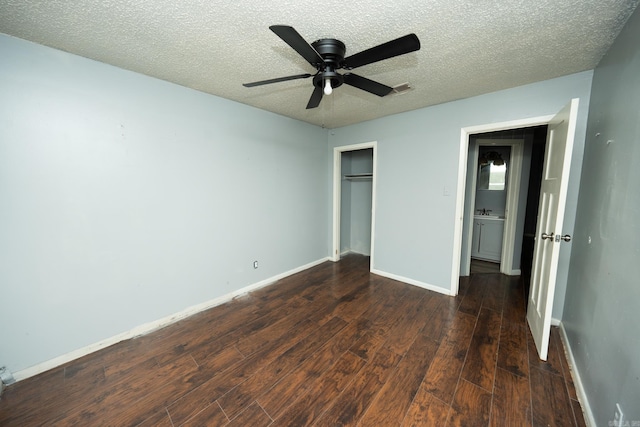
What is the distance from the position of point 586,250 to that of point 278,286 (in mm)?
3040

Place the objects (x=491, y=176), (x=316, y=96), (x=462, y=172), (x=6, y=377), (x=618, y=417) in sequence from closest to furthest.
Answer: (x=618, y=417), (x=6, y=377), (x=316, y=96), (x=462, y=172), (x=491, y=176)

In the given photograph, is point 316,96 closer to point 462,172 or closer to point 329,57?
point 329,57

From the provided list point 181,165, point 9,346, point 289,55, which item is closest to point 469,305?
point 289,55

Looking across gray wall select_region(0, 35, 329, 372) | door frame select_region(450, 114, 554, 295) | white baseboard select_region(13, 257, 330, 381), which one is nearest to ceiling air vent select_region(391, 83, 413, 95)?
door frame select_region(450, 114, 554, 295)

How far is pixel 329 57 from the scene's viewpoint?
57.4 inches

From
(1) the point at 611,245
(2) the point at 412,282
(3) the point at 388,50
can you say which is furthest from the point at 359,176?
(1) the point at 611,245

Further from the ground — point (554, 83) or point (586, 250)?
point (554, 83)

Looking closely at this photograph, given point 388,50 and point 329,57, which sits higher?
point 329,57

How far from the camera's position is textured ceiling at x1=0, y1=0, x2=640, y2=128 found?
126 centimetres

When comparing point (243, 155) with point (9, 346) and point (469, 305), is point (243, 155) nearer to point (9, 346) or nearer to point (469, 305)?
point (9, 346)

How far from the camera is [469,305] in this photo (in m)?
2.59

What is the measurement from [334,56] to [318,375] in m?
2.22

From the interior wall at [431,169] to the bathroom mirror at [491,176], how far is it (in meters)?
2.18

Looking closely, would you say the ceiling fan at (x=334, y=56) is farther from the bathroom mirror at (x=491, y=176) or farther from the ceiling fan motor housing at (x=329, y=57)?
the bathroom mirror at (x=491, y=176)
